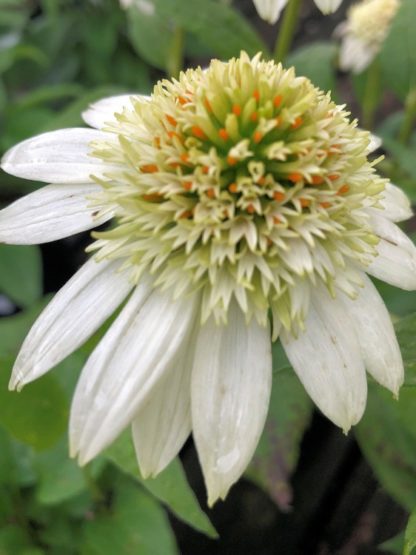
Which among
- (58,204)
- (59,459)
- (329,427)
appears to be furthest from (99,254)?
(329,427)

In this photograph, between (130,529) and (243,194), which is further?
(130,529)

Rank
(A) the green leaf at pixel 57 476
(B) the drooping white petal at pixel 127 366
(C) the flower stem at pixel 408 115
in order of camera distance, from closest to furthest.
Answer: (B) the drooping white petal at pixel 127 366 → (A) the green leaf at pixel 57 476 → (C) the flower stem at pixel 408 115

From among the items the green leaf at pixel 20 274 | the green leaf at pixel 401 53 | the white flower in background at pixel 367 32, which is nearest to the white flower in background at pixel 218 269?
the green leaf at pixel 401 53

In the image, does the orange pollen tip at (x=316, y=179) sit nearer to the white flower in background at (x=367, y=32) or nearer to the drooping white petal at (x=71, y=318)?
the drooping white petal at (x=71, y=318)

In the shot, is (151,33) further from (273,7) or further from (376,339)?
(376,339)

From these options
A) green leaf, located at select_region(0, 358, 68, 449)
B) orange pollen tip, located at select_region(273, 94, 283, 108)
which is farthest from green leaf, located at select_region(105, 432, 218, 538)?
orange pollen tip, located at select_region(273, 94, 283, 108)

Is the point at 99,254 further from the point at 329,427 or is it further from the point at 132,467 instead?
the point at 329,427

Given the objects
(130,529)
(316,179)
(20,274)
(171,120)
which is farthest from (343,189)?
(20,274)
